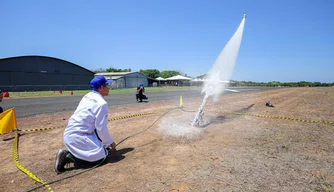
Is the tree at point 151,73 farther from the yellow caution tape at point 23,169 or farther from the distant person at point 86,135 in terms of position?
the distant person at point 86,135

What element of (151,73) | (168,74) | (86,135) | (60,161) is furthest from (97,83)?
(168,74)

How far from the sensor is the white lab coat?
4.29m

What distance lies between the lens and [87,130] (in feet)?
14.2

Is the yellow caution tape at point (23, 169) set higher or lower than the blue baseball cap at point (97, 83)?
lower

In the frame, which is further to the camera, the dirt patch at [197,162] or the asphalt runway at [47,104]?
the asphalt runway at [47,104]

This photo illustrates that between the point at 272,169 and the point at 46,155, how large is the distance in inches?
224

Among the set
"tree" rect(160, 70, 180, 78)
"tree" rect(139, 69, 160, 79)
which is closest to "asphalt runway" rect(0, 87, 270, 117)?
"tree" rect(139, 69, 160, 79)

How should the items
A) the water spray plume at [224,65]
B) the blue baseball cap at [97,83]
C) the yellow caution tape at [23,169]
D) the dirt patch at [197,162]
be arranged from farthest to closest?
the water spray plume at [224,65] → the blue baseball cap at [97,83] → the yellow caution tape at [23,169] → the dirt patch at [197,162]

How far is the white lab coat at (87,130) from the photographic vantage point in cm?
429

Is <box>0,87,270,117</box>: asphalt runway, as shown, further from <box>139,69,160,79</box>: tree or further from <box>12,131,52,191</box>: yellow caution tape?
<box>139,69,160,79</box>: tree

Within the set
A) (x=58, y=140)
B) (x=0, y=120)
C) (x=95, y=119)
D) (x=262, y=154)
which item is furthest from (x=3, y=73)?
(x=262, y=154)

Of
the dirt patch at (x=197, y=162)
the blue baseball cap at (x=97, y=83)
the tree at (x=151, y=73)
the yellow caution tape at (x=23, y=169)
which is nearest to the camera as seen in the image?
the dirt patch at (x=197, y=162)

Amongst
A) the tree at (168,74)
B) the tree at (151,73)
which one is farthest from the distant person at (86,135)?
the tree at (168,74)

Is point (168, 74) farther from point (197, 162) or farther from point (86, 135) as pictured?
point (86, 135)
